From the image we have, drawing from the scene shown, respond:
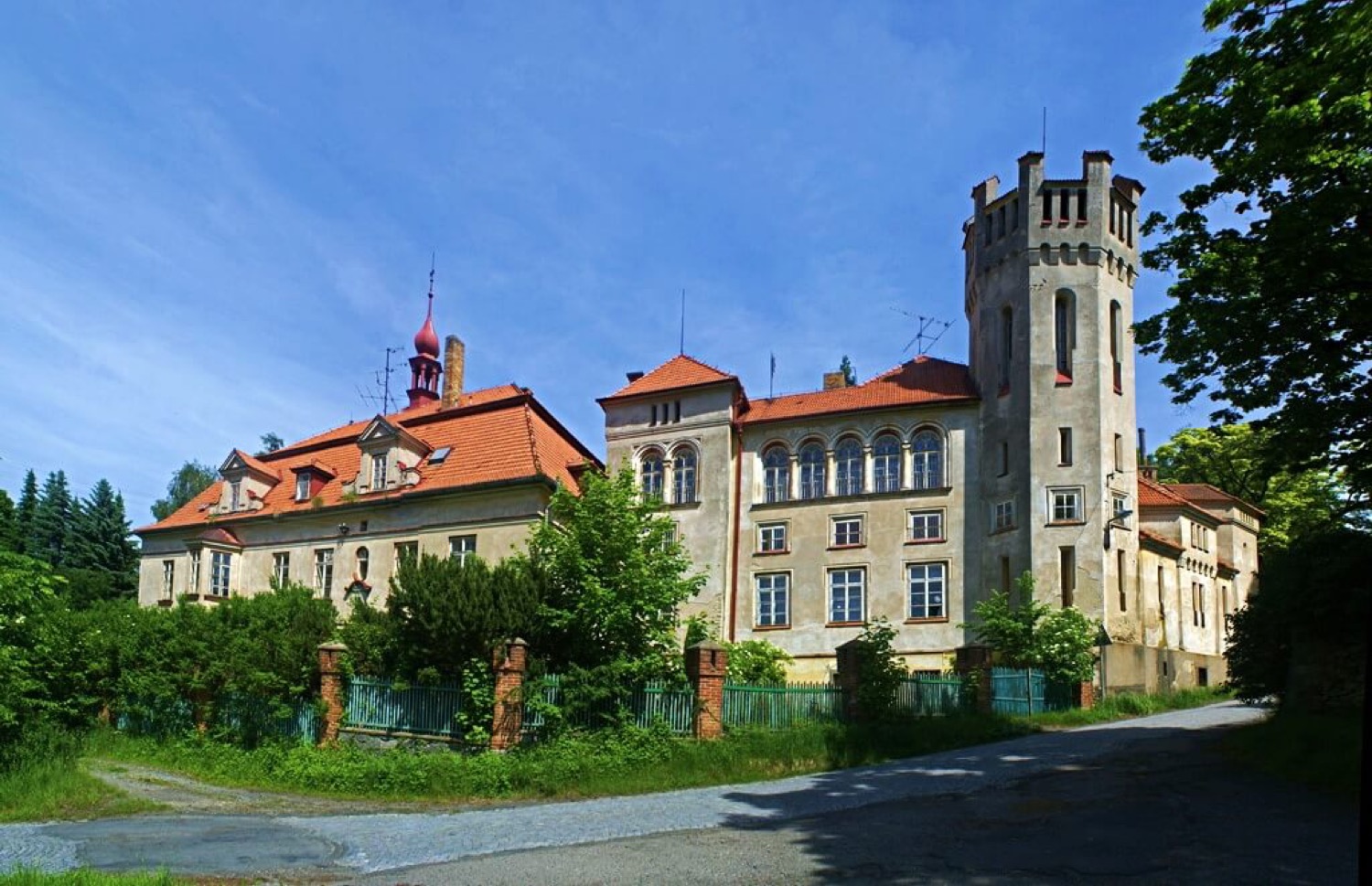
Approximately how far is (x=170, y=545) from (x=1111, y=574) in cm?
3575

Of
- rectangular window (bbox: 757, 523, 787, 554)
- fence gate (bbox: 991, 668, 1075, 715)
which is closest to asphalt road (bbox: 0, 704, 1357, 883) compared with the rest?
fence gate (bbox: 991, 668, 1075, 715)

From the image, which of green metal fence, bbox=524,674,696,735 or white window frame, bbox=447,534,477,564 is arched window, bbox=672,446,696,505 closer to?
white window frame, bbox=447,534,477,564

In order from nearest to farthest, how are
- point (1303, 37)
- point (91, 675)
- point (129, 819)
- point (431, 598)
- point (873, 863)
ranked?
point (873, 863) < point (1303, 37) < point (129, 819) < point (431, 598) < point (91, 675)

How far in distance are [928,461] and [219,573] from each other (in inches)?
1065

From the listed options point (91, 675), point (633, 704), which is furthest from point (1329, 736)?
point (91, 675)

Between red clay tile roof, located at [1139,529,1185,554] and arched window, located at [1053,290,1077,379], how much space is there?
254 inches

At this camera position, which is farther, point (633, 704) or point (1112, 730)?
point (1112, 730)

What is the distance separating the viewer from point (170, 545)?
46.9 m

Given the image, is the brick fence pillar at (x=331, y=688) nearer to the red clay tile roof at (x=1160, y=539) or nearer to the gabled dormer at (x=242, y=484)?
the gabled dormer at (x=242, y=484)

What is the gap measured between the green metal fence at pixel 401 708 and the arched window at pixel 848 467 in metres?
18.4

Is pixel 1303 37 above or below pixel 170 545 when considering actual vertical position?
above

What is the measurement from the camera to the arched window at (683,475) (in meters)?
41.1

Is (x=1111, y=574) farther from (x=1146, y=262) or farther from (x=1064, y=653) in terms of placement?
(x=1146, y=262)

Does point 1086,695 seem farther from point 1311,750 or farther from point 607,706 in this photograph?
point 607,706
